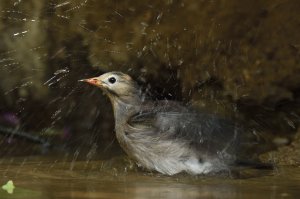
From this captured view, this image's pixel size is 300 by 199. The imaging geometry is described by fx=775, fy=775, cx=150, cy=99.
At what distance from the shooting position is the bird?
251 inches

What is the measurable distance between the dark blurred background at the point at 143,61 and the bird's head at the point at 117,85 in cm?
20

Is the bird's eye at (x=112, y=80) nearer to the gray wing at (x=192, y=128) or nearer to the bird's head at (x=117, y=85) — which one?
the bird's head at (x=117, y=85)

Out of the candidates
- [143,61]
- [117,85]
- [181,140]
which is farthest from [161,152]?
[143,61]

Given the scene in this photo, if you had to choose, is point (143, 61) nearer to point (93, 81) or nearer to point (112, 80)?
point (112, 80)

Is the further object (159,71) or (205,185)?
(159,71)

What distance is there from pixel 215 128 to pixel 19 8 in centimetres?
212

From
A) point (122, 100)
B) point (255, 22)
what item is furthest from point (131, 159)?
point (255, 22)

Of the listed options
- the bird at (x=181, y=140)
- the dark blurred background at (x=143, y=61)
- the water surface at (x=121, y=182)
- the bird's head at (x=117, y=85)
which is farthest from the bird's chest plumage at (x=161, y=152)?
the dark blurred background at (x=143, y=61)

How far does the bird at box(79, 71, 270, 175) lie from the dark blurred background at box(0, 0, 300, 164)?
1.35 ft

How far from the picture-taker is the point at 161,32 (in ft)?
21.5

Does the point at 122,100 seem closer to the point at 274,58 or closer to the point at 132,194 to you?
the point at 274,58

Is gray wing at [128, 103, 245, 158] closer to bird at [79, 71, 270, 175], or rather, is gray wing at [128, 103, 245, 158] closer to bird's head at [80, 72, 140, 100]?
bird at [79, 71, 270, 175]

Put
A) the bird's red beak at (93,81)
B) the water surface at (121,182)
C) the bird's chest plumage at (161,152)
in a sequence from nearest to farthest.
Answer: the water surface at (121,182) < the bird's chest plumage at (161,152) < the bird's red beak at (93,81)

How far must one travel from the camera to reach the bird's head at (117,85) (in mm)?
6855
